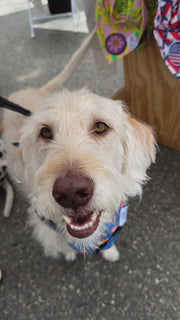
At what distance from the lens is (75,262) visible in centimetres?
212

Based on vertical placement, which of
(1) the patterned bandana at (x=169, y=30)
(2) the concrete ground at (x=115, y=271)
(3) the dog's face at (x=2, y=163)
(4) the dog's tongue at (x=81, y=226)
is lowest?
(2) the concrete ground at (x=115, y=271)

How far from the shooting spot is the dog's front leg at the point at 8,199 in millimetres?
2434

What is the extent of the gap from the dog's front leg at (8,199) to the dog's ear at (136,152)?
138 centimetres

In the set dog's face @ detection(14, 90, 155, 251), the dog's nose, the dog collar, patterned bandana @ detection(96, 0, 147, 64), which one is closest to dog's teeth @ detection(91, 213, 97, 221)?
dog's face @ detection(14, 90, 155, 251)

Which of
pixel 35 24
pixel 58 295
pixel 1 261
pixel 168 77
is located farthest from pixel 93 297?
pixel 35 24

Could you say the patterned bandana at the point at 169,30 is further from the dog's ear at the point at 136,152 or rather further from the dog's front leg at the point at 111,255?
the dog's front leg at the point at 111,255

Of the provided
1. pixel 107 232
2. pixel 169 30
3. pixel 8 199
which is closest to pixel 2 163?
pixel 8 199

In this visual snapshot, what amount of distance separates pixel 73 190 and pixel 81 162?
0.17 m

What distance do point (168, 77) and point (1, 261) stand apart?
229 centimetres

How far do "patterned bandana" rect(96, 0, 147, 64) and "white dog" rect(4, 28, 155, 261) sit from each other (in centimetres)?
71

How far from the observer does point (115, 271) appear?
2.03 metres

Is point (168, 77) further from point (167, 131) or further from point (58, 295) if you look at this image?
point (58, 295)

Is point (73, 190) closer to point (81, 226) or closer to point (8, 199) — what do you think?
point (81, 226)

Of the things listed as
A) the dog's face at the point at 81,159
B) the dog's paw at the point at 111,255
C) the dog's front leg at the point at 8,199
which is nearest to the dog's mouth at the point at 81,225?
the dog's face at the point at 81,159
